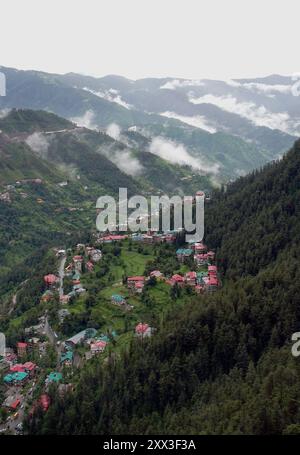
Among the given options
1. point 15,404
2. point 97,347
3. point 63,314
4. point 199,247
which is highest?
point 199,247

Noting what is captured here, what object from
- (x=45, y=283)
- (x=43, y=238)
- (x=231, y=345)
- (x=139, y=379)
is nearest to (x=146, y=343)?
(x=139, y=379)

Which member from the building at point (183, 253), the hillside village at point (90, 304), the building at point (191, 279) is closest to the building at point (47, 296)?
the hillside village at point (90, 304)

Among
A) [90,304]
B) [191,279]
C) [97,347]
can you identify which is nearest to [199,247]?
[191,279]

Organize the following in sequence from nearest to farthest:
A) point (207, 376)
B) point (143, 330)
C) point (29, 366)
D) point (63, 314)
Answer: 1. point (207, 376)
2. point (29, 366)
3. point (143, 330)
4. point (63, 314)

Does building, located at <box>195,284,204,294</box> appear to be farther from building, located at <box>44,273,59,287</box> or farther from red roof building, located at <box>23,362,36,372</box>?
red roof building, located at <box>23,362,36,372</box>

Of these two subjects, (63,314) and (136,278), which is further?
(136,278)

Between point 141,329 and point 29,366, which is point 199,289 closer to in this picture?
point 141,329

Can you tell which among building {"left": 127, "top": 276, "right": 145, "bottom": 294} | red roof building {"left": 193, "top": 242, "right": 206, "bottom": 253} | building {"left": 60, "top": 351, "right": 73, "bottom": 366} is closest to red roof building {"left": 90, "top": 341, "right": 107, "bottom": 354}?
building {"left": 60, "top": 351, "right": 73, "bottom": 366}
